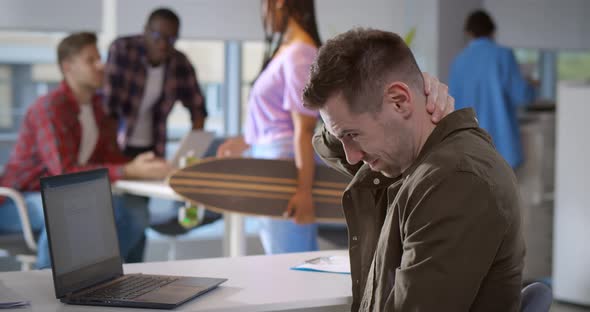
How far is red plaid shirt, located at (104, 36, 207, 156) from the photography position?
4.45 m

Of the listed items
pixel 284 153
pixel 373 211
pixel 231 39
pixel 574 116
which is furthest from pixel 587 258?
pixel 373 211

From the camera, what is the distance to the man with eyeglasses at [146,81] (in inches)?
175

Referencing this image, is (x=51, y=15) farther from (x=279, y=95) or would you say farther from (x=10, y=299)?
(x=10, y=299)

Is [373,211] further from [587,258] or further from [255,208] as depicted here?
[587,258]

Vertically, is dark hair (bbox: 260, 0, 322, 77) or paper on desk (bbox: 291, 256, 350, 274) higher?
dark hair (bbox: 260, 0, 322, 77)

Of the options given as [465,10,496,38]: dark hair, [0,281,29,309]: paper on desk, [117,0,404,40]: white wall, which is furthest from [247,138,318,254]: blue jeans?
[465,10,496,38]: dark hair

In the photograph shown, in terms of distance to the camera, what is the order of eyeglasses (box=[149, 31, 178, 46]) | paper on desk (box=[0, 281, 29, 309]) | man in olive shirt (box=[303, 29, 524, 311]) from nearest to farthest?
man in olive shirt (box=[303, 29, 524, 311]) → paper on desk (box=[0, 281, 29, 309]) → eyeglasses (box=[149, 31, 178, 46])

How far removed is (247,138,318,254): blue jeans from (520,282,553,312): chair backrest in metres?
1.69

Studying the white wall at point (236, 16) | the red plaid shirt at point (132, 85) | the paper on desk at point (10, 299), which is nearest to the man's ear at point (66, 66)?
the red plaid shirt at point (132, 85)

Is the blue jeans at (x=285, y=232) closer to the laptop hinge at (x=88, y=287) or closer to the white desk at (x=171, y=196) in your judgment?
the white desk at (x=171, y=196)

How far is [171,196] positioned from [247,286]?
1.89 m

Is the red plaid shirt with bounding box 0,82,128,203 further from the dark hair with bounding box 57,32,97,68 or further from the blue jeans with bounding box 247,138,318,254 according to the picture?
the blue jeans with bounding box 247,138,318,254

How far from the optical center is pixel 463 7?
6820 mm

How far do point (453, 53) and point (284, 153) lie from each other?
3833 mm
